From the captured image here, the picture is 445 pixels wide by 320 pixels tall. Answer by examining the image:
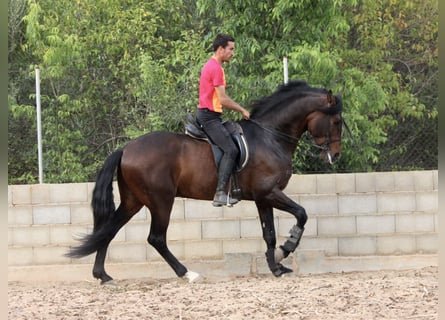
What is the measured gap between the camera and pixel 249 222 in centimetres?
855

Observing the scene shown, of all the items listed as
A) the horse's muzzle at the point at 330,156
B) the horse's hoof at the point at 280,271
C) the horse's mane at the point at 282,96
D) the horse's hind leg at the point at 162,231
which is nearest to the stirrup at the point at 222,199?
the horse's hind leg at the point at 162,231

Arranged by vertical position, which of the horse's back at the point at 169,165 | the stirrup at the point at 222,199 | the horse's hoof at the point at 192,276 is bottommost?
the horse's hoof at the point at 192,276

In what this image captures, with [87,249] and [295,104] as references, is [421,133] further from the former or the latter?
[87,249]

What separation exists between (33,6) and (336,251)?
5733 millimetres

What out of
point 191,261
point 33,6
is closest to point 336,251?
point 191,261

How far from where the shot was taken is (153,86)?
9.39 meters

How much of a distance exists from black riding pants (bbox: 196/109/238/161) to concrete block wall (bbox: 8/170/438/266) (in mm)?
1266

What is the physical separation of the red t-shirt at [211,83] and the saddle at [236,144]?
0.81ft

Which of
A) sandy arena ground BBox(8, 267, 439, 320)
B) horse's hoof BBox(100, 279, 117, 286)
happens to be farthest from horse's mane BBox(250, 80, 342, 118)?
horse's hoof BBox(100, 279, 117, 286)

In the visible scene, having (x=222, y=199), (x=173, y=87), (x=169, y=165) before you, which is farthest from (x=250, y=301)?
(x=173, y=87)

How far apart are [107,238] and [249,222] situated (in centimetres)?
180

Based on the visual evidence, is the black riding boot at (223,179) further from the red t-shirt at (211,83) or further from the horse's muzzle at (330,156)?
the horse's muzzle at (330,156)

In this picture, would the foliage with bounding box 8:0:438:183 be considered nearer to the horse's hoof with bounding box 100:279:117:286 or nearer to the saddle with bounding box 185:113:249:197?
the saddle with bounding box 185:113:249:197

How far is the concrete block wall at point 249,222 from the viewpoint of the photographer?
8508 millimetres
